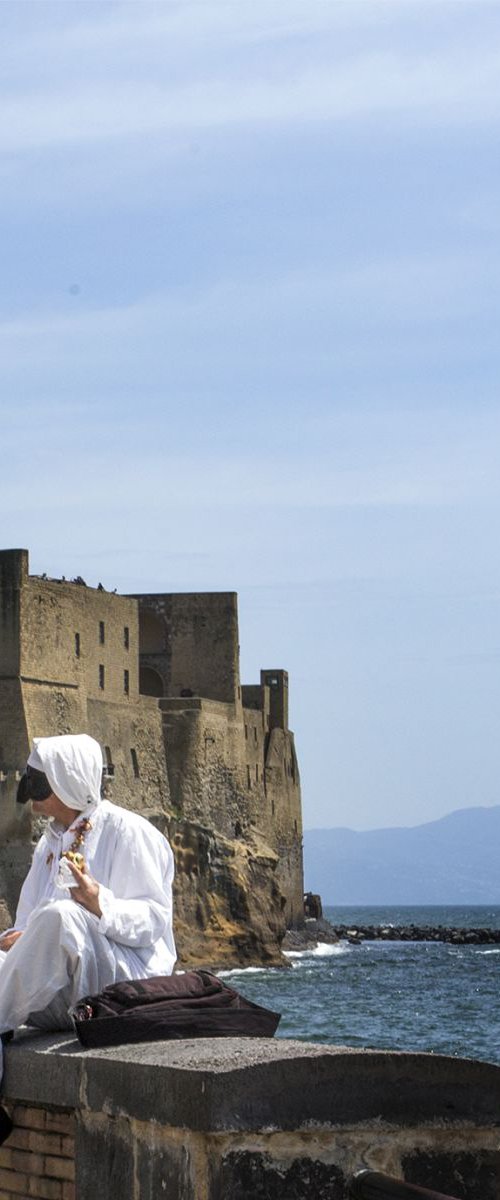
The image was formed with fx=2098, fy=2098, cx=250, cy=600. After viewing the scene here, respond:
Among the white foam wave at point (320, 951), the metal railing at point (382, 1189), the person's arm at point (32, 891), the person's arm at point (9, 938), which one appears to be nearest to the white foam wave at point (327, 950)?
the white foam wave at point (320, 951)

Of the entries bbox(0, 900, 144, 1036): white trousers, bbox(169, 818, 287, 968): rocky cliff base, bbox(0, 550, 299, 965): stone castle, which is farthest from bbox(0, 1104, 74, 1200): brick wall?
bbox(169, 818, 287, 968): rocky cliff base

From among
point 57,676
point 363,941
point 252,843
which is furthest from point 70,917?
point 363,941

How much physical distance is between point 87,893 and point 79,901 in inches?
2.2

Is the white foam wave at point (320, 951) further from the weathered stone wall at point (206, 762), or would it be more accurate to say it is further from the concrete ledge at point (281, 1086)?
the concrete ledge at point (281, 1086)

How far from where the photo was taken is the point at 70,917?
585 cm

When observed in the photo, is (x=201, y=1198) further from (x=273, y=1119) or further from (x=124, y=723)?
(x=124, y=723)

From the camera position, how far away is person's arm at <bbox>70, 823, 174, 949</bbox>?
5.95 metres

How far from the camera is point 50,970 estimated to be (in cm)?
584

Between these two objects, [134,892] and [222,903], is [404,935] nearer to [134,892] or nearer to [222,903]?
[222,903]

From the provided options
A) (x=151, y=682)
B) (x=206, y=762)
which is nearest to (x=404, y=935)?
(x=151, y=682)

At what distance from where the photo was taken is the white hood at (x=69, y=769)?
254 inches

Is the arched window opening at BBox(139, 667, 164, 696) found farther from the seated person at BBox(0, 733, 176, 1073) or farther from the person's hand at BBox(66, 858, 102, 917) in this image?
the person's hand at BBox(66, 858, 102, 917)

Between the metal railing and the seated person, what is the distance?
5.57 ft

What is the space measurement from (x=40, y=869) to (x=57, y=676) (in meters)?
43.8
